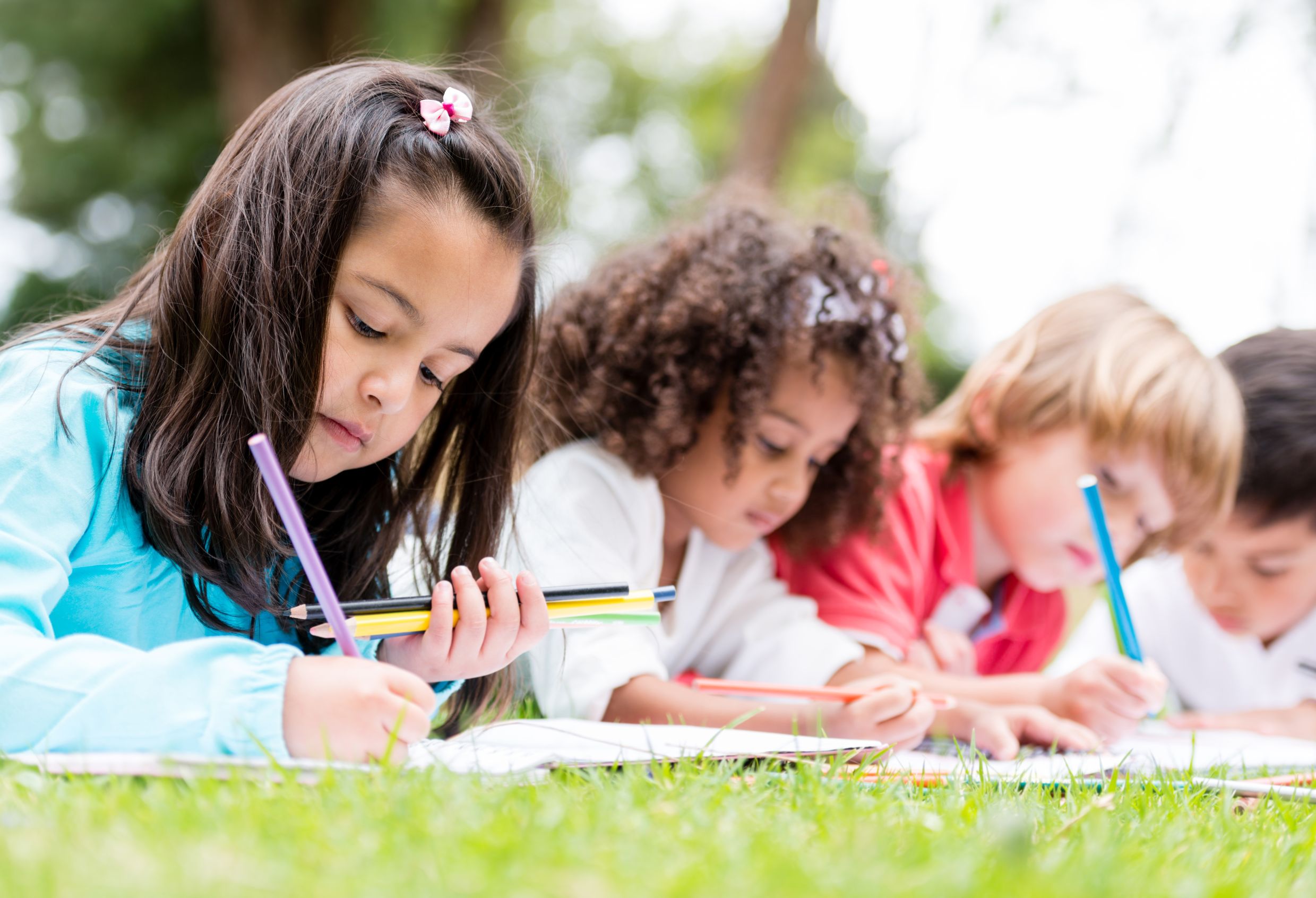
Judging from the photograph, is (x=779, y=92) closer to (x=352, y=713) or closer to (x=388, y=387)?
(x=388, y=387)

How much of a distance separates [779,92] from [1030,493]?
3.23 meters

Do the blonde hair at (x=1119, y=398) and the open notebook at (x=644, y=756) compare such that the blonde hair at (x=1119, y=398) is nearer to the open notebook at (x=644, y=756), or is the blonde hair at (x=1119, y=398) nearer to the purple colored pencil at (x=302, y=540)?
the open notebook at (x=644, y=756)

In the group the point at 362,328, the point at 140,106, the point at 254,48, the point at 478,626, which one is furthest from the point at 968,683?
the point at 140,106

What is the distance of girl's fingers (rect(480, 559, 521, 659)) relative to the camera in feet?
3.09

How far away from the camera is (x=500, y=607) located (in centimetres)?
95

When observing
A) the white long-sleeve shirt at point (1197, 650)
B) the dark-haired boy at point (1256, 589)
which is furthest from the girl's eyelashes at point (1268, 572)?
the white long-sleeve shirt at point (1197, 650)

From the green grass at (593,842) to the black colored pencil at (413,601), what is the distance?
0.57 ft

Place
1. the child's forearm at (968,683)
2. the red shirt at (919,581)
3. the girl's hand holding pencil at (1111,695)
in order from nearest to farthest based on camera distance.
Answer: the girl's hand holding pencil at (1111,695), the child's forearm at (968,683), the red shirt at (919,581)

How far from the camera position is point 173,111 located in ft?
22.1

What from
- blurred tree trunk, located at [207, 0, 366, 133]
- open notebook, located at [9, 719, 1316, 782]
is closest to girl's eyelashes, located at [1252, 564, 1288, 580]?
open notebook, located at [9, 719, 1316, 782]

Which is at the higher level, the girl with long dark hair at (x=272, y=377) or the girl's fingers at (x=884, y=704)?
the girl with long dark hair at (x=272, y=377)

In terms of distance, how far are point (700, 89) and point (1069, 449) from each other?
9.40 meters

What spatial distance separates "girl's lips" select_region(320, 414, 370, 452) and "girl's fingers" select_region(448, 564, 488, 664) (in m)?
0.20

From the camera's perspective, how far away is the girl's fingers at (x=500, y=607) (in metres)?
0.94
